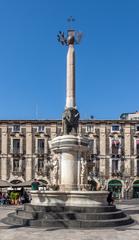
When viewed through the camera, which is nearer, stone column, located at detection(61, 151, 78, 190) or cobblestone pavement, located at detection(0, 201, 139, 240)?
cobblestone pavement, located at detection(0, 201, 139, 240)

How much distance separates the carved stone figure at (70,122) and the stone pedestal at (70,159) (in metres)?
1.36

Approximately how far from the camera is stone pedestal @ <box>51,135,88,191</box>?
23.4 meters

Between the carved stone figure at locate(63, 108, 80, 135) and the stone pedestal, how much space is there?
136 centimetres

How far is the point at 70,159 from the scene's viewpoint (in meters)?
23.5

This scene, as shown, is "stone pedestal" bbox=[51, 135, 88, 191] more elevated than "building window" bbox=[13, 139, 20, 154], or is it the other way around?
"building window" bbox=[13, 139, 20, 154]

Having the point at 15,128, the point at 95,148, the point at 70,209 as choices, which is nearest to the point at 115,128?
the point at 95,148

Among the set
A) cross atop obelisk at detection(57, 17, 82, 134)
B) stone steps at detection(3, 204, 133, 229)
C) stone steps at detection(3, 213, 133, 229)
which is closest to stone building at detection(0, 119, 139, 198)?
cross atop obelisk at detection(57, 17, 82, 134)

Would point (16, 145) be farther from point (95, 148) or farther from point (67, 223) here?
point (67, 223)

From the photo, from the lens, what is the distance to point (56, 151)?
2389cm

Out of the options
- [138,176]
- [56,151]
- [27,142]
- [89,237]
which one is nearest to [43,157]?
[27,142]

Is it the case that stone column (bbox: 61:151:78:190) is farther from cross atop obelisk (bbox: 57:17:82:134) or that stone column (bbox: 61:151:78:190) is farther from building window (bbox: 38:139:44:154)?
building window (bbox: 38:139:44:154)

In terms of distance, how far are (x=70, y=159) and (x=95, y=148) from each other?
125 ft

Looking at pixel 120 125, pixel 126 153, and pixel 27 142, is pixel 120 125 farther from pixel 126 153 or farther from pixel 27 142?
pixel 27 142

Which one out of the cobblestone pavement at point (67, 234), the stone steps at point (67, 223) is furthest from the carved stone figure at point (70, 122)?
the cobblestone pavement at point (67, 234)
